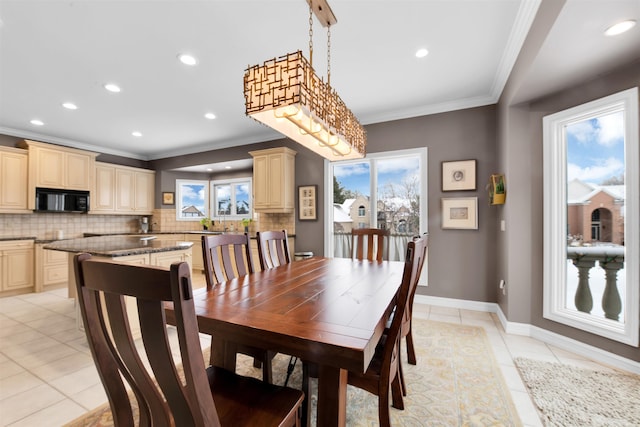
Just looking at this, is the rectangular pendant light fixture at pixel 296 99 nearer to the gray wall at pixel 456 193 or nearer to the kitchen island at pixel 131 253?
the kitchen island at pixel 131 253

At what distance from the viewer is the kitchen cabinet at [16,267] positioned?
4.00 meters

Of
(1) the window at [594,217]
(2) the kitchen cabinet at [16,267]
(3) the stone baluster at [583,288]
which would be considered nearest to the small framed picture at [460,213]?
(1) the window at [594,217]

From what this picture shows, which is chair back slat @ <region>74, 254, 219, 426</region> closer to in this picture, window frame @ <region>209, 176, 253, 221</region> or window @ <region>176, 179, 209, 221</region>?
window frame @ <region>209, 176, 253, 221</region>

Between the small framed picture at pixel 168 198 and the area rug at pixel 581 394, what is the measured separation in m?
6.60

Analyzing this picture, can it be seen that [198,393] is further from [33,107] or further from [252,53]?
[33,107]

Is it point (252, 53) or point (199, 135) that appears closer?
point (252, 53)

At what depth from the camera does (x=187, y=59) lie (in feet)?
8.34

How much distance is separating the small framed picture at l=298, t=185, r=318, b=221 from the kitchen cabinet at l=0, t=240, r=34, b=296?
4.25 metres

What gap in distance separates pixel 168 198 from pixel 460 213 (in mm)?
5911

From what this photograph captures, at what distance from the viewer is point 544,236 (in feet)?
8.36

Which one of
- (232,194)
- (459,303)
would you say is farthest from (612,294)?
(232,194)

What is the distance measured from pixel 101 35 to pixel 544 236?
4200 mm

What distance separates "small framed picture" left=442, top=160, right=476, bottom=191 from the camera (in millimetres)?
3331

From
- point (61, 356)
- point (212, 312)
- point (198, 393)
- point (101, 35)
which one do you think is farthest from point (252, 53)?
point (61, 356)
